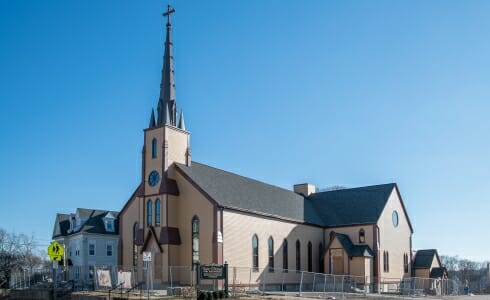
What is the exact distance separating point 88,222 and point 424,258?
3883 centimetres

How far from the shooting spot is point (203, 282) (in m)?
43.0

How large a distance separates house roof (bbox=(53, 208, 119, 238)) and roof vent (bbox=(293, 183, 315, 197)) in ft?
72.6

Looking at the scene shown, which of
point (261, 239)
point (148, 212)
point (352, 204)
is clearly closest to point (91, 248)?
point (148, 212)

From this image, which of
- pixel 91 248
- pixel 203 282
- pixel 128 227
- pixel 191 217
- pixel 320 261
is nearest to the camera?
pixel 203 282

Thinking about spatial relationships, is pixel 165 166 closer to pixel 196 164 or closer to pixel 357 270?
pixel 196 164

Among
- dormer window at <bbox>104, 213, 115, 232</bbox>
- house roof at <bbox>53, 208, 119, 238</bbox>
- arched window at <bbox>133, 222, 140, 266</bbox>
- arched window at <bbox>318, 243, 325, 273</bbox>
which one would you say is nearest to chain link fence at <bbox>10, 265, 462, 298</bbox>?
arched window at <bbox>133, 222, 140, 266</bbox>

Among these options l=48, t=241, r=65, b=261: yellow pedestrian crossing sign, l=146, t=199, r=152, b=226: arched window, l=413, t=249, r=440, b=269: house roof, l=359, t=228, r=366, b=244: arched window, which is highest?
l=146, t=199, r=152, b=226: arched window

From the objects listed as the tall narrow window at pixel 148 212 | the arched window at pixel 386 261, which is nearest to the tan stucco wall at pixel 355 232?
the arched window at pixel 386 261

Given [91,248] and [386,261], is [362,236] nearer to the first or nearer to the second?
[386,261]

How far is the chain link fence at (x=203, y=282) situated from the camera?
40.1 meters

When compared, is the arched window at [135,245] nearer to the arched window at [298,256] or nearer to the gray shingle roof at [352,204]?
the arched window at [298,256]

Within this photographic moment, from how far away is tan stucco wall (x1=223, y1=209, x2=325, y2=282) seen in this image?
4494 centimetres

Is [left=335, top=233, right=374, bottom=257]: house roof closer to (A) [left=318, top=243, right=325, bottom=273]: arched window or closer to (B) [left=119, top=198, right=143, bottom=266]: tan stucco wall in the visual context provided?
(A) [left=318, top=243, right=325, bottom=273]: arched window

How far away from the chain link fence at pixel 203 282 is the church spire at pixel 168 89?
39.3 feet
